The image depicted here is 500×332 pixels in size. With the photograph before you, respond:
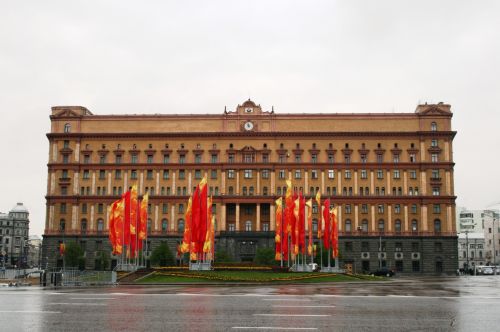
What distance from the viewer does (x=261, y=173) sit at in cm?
10869

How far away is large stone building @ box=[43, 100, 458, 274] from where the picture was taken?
106m

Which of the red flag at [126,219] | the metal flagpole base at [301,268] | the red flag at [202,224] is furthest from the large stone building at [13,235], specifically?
the red flag at [202,224]

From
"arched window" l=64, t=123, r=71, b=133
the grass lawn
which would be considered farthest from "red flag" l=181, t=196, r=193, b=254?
"arched window" l=64, t=123, r=71, b=133

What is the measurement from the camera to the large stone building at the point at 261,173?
347ft

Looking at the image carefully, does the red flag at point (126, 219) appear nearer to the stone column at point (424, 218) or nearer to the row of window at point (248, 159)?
the row of window at point (248, 159)

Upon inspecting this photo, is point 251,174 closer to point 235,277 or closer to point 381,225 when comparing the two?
point 381,225

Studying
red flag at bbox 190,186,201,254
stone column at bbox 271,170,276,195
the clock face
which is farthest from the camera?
the clock face

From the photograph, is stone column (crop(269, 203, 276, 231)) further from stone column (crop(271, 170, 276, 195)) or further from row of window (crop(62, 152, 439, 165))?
row of window (crop(62, 152, 439, 165))

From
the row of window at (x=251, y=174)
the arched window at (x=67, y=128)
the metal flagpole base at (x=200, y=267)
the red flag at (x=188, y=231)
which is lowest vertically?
the metal flagpole base at (x=200, y=267)

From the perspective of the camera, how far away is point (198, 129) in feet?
362

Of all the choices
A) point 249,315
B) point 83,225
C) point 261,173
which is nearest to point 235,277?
point 249,315

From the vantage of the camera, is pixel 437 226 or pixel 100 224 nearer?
pixel 437 226

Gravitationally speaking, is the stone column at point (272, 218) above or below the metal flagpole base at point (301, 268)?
above

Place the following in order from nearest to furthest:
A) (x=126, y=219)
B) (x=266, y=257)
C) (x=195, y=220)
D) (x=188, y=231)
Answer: (x=195, y=220), (x=126, y=219), (x=188, y=231), (x=266, y=257)
